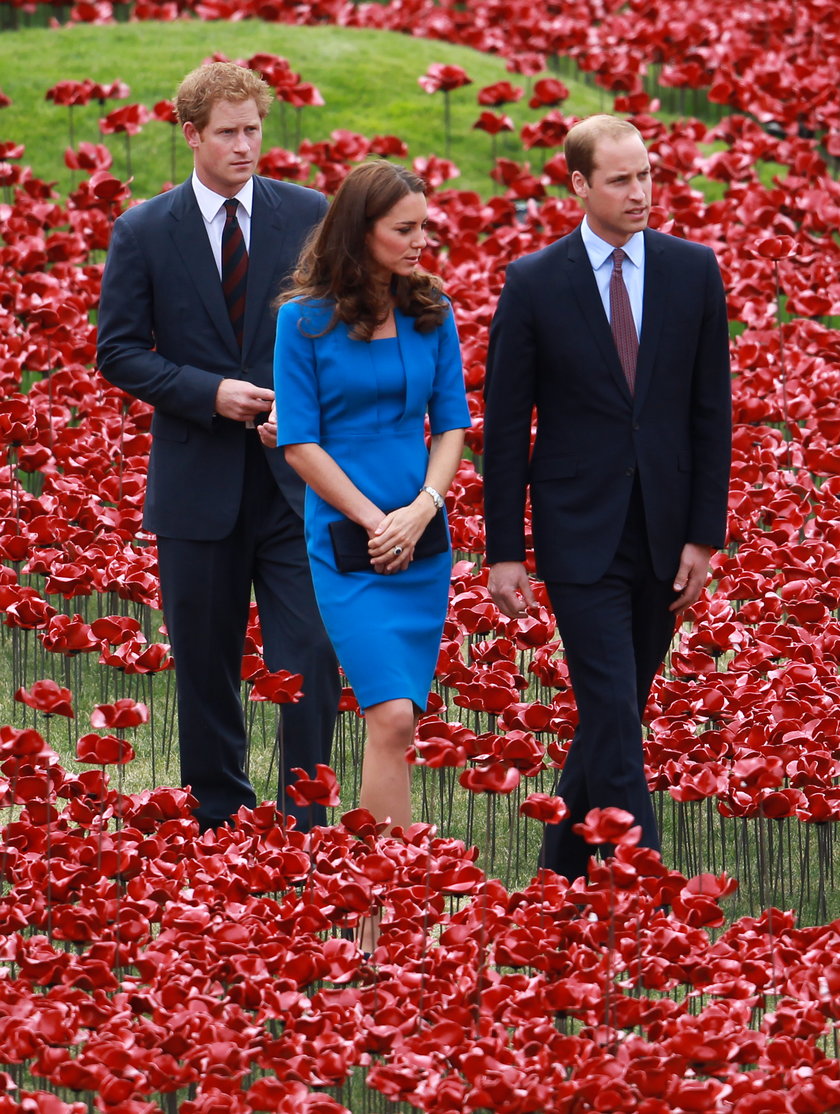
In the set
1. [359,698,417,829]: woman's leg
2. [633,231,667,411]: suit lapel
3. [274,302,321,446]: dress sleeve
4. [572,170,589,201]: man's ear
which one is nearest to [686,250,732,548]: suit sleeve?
[633,231,667,411]: suit lapel

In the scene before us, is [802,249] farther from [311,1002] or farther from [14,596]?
[311,1002]

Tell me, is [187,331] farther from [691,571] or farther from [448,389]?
[691,571]

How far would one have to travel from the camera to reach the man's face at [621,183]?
5.32m

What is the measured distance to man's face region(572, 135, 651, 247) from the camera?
17.4ft

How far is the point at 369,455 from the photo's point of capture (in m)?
5.41

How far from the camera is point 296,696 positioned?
17.4ft

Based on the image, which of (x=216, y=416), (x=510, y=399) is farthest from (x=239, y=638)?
(x=510, y=399)

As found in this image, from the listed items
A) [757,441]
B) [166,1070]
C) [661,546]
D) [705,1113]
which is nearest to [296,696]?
[661,546]

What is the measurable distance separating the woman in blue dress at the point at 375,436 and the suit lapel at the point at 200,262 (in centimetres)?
65

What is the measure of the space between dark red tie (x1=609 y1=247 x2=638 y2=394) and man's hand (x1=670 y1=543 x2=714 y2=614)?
52 centimetres

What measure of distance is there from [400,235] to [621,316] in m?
0.72

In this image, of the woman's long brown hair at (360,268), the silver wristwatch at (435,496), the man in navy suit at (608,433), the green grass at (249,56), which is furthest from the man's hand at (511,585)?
the green grass at (249,56)

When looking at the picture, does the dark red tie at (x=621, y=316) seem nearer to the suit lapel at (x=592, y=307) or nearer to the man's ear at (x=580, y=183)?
→ the suit lapel at (x=592, y=307)

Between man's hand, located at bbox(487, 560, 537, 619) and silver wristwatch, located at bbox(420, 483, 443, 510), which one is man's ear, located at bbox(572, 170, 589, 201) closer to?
silver wristwatch, located at bbox(420, 483, 443, 510)
